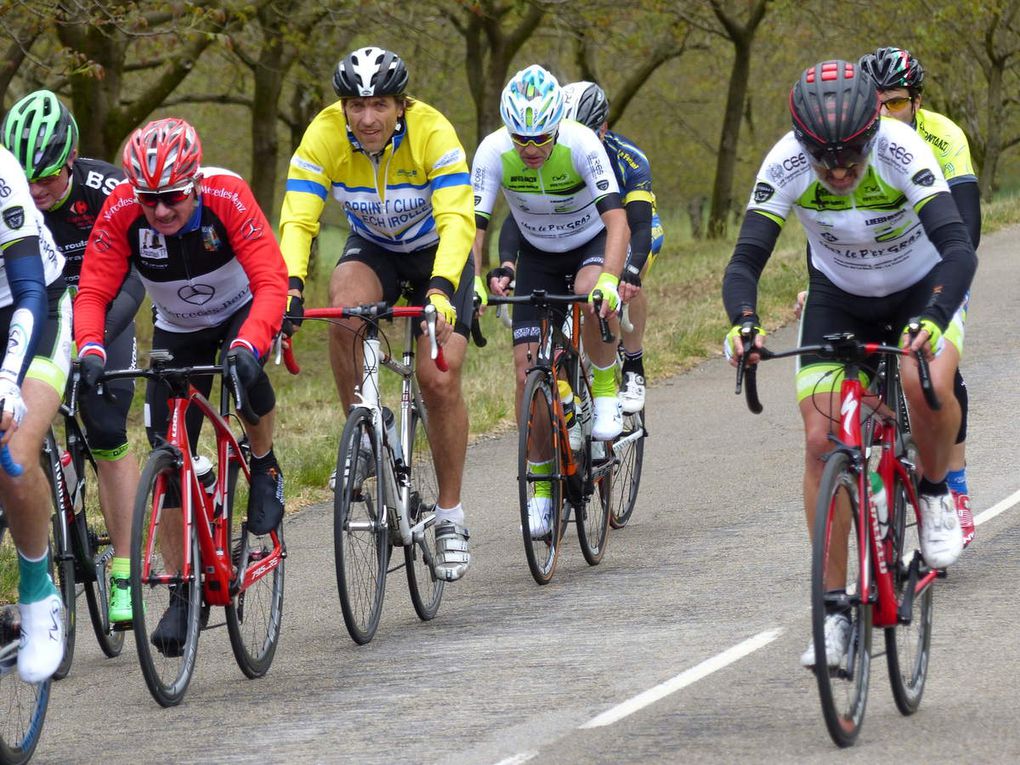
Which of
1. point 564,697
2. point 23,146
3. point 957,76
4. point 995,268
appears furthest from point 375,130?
point 957,76

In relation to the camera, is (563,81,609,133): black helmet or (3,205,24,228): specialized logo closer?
(3,205,24,228): specialized logo

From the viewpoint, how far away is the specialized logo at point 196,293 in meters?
6.53

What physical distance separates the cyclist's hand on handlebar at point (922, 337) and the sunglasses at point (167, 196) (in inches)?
103

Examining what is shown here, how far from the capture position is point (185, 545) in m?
5.91

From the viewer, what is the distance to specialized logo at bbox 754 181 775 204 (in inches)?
230

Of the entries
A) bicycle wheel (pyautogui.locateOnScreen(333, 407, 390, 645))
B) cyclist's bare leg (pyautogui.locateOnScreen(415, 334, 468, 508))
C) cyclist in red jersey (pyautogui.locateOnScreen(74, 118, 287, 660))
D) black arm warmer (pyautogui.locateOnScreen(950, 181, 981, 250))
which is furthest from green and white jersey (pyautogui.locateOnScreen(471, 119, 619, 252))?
cyclist in red jersey (pyautogui.locateOnScreen(74, 118, 287, 660))

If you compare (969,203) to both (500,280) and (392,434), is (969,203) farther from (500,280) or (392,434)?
(392,434)

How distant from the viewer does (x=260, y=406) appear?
665 cm

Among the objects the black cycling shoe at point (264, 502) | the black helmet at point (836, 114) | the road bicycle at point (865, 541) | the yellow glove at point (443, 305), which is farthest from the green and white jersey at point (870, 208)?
the black cycling shoe at point (264, 502)

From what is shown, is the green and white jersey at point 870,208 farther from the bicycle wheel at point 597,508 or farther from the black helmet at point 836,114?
the bicycle wheel at point 597,508

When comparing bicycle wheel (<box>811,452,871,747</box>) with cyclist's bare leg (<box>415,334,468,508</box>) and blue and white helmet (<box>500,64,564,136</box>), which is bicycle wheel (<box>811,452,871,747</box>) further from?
blue and white helmet (<box>500,64,564,136</box>)

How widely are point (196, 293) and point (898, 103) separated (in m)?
3.25

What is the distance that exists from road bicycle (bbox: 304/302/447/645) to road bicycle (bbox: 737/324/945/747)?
1.86m

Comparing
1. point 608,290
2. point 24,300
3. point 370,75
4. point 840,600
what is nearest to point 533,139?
point 608,290
